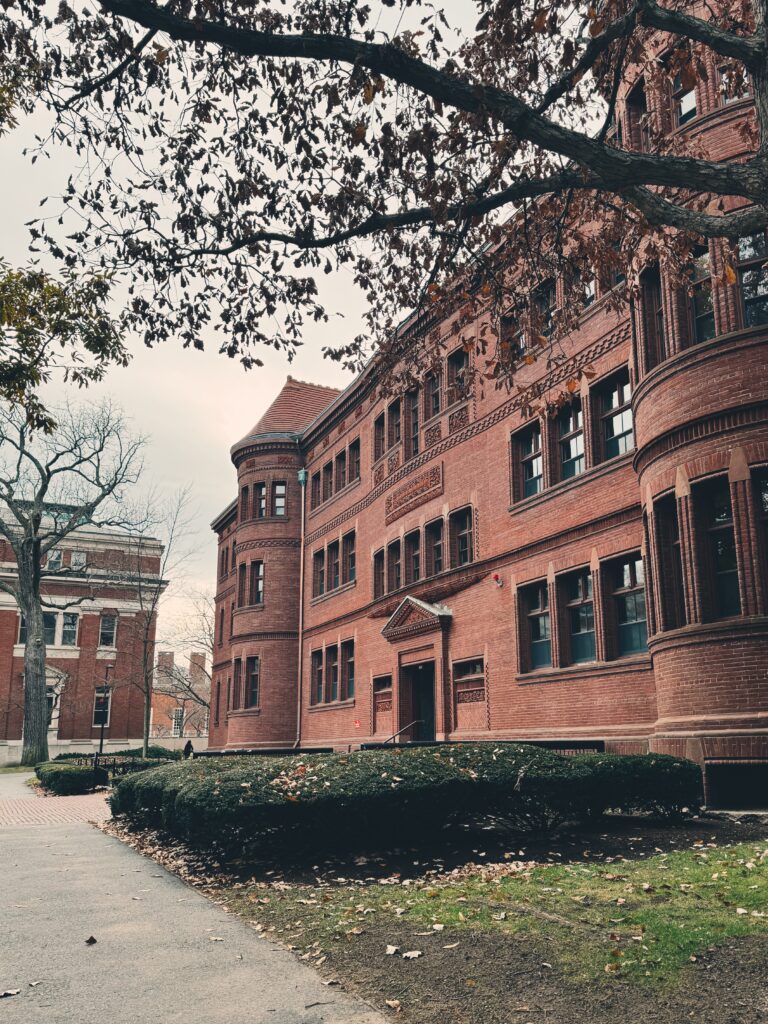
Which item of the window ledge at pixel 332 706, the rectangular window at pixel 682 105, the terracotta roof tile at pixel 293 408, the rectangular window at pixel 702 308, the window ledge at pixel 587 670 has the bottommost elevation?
the window ledge at pixel 332 706

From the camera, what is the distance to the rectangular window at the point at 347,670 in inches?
1142

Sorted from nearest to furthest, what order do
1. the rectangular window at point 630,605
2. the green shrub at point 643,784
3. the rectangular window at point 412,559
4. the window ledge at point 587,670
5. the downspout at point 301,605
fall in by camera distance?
the green shrub at point 643,784, the window ledge at point 587,670, the rectangular window at point 630,605, the rectangular window at point 412,559, the downspout at point 301,605

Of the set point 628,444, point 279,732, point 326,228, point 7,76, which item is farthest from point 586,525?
point 279,732

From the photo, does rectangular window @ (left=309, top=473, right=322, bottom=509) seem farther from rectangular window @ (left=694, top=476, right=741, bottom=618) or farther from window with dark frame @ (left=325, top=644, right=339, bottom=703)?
rectangular window @ (left=694, top=476, right=741, bottom=618)

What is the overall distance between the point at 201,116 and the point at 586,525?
35.4ft

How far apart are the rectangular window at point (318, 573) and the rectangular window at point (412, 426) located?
26.8 feet

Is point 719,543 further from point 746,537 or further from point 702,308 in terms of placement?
point 702,308

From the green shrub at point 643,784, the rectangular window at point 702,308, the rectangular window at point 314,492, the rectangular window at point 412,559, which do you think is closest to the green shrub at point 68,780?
the rectangular window at point 412,559

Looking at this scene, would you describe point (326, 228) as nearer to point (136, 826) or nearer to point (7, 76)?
point (7, 76)

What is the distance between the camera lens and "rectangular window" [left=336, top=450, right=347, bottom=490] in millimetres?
31203

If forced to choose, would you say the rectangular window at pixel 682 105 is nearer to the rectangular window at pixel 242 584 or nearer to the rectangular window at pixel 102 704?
the rectangular window at pixel 242 584

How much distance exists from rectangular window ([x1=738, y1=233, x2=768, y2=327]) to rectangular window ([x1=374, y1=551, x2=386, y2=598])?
611 inches

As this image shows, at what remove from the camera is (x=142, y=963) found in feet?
18.4

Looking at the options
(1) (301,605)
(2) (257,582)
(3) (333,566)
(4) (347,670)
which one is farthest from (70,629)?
(4) (347,670)
